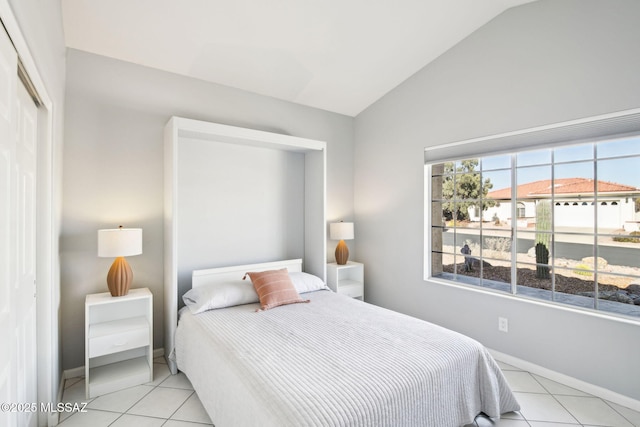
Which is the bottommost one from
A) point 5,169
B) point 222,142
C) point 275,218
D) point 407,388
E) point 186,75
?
point 407,388

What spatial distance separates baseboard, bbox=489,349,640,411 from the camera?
7.32ft

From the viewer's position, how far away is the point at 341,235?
3.82m

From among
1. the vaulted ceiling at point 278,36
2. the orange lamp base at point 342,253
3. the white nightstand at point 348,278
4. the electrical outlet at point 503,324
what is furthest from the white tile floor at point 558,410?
the vaulted ceiling at point 278,36

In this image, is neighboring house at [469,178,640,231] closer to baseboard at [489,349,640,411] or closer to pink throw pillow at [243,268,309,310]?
baseboard at [489,349,640,411]

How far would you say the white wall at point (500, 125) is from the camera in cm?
230

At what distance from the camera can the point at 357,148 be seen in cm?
429

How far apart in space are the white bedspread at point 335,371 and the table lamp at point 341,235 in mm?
1408

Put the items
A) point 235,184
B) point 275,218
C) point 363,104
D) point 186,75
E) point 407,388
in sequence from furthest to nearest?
1. point 363,104
2. point 275,218
3. point 235,184
4. point 186,75
5. point 407,388

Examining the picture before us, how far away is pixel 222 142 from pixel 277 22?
1.21 meters

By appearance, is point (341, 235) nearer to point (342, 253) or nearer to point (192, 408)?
point (342, 253)

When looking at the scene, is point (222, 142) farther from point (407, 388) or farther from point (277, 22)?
point (407, 388)

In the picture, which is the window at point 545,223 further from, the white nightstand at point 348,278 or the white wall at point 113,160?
the white wall at point 113,160

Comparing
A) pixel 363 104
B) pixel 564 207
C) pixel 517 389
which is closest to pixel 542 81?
pixel 564 207

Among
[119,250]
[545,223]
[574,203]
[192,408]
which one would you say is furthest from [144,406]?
[574,203]
